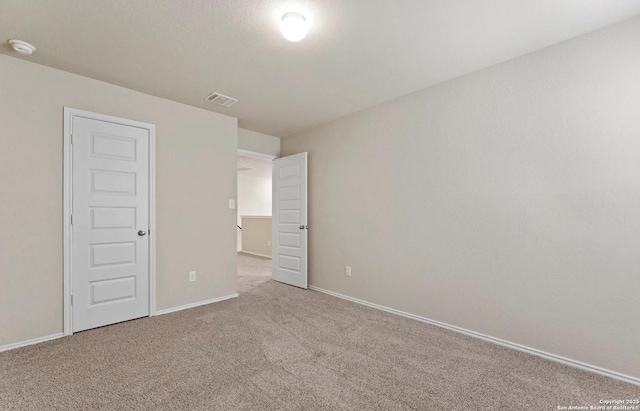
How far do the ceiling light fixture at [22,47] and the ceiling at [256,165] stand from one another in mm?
4316

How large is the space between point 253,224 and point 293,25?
21.6 feet

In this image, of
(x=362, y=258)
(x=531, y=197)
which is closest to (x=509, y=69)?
(x=531, y=197)

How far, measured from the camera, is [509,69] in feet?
8.13

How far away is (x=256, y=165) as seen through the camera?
7609 millimetres

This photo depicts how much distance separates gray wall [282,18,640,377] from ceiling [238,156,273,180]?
12.9 ft

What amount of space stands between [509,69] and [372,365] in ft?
8.89

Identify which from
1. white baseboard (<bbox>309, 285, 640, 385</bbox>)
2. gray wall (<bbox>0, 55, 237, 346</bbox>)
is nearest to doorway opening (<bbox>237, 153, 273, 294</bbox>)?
gray wall (<bbox>0, 55, 237, 346</bbox>)

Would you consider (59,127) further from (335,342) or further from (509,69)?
(509,69)

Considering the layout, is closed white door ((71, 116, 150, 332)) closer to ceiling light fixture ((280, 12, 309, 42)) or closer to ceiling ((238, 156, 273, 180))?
ceiling light fixture ((280, 12, 309, 42))

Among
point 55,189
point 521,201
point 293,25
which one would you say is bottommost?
point 521,201

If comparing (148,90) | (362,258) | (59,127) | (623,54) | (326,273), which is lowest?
(326,273)

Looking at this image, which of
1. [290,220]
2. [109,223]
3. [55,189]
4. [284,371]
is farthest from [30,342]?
[290,220]

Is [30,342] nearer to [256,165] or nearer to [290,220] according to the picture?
[290,220]

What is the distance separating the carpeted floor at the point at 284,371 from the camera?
5.67ft
